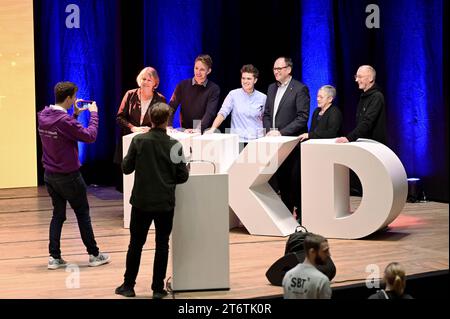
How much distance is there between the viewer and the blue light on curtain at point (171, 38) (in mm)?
10648

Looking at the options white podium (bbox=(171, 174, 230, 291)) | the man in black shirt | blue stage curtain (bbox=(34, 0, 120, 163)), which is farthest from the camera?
blue stage curtain (bbox=(34, 0, 120, 163))

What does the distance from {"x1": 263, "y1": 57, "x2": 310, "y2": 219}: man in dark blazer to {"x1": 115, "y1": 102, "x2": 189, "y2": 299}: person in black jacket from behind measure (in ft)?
8.66

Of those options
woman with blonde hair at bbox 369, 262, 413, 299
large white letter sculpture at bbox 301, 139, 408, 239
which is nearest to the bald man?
large white letter sculpture at bbox 301, 139, 408, 239

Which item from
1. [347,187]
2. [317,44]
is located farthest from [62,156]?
[317,44]

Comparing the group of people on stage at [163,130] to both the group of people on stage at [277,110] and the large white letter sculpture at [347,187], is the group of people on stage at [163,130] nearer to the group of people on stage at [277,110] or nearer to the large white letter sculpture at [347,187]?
the group of people on stage at [277,110]

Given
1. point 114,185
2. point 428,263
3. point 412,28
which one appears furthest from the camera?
point 114,185

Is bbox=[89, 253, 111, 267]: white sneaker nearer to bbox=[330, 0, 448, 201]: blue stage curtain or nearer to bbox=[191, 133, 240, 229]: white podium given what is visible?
bbox=[191, 133, 240, 229]: white podium

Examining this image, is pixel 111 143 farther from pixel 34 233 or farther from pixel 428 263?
pixel 428 263

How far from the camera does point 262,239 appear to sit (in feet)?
24.9

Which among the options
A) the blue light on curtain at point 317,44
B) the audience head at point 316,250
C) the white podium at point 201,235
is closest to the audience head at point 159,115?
the white podium at point 201,235

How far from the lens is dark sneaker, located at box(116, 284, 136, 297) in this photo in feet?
18.4

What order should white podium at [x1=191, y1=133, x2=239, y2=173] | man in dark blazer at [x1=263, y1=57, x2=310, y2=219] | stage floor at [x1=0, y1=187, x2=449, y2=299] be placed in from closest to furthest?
stage floor at [x1=0, y1=187, x2=449, y2=299] < white podium at [x1=191, y1=133, x2=239, y2=173] < man in dark blazer at [x1=263, y1=57, x2=310, y2=219]
